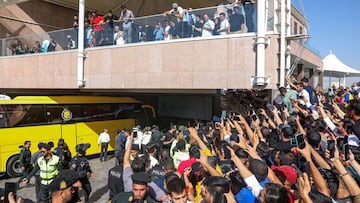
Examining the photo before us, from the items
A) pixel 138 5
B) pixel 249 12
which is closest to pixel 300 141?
pixel 249 12

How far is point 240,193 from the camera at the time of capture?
3.00 meters

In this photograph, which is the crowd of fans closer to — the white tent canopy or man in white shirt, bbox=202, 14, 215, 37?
man in white shirt, bbox=202, 14, 215, 37

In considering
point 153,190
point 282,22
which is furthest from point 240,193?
point 282,22

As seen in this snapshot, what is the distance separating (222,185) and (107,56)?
10267 mm

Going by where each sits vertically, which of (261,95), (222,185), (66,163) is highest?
(261,95)

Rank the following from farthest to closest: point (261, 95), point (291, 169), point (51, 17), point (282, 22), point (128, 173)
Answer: point (51, 17) < point (261, 95) < point (282, 22) < point (128, 173) < point (291, 169)

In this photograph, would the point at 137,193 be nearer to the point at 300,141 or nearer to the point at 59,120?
the point at 300,141

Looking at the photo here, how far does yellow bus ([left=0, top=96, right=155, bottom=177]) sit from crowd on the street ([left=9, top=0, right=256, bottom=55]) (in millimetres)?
2770

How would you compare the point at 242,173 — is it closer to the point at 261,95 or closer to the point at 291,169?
the point at 291,169

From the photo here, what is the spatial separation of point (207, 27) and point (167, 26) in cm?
163

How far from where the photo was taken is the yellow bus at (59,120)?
11.4 meters

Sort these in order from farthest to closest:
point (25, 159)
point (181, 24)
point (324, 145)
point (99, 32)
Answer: point (99, 32)
point (181, 24)
point (25, 159)
point (324, 145)

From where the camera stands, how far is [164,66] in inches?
426

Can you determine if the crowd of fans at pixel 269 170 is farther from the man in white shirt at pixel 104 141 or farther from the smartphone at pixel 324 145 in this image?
the man in white shirt at pixel 104 141
